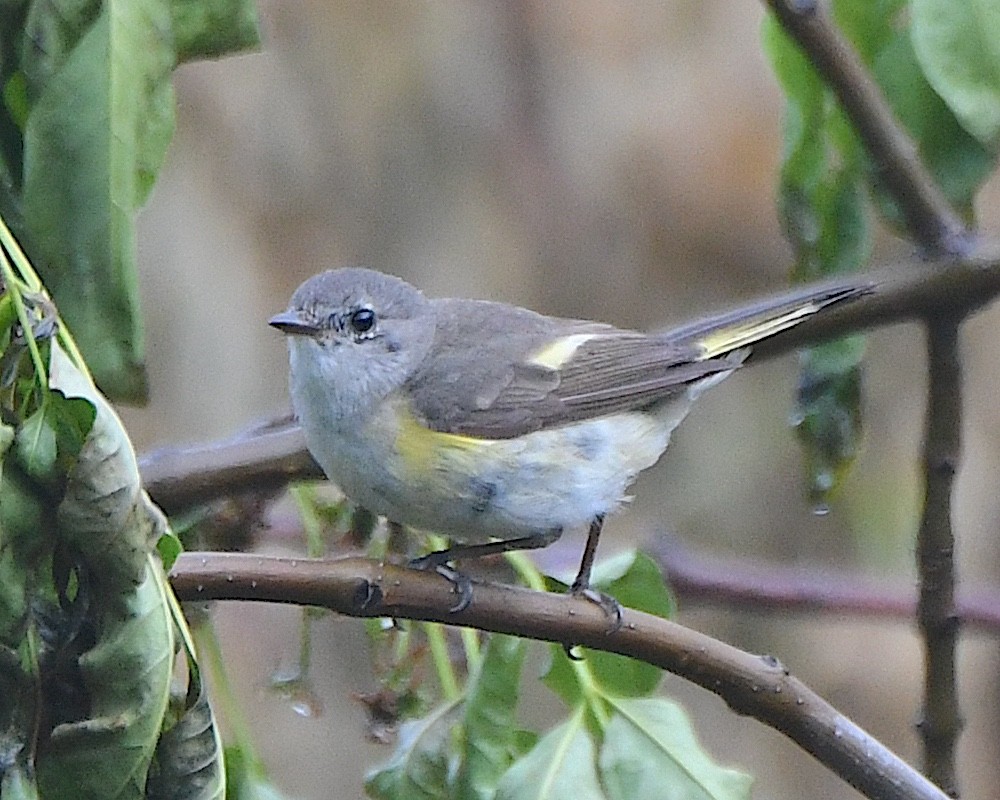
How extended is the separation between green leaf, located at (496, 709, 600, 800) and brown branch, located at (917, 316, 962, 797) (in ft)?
1.70

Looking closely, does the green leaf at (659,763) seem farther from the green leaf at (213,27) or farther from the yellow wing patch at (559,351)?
the green leaf at (213,27)

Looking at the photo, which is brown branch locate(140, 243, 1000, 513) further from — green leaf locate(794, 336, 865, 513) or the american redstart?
green leaf locate(794, 336, 865, 513)

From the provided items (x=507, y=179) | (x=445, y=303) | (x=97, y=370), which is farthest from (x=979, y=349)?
(x=97, y=370)

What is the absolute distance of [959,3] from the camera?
5.54 feet

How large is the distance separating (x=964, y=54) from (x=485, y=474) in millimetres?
796

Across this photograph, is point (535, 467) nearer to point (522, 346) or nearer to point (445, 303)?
point (522, 346)

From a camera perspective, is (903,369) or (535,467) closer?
(535,467)

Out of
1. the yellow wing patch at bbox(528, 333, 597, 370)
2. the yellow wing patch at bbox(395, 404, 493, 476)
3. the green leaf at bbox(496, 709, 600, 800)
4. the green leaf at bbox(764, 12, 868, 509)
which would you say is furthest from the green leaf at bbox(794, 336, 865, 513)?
the green leaf at bbox(496, 709, 600, 800)

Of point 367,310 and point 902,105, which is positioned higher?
point 902,105

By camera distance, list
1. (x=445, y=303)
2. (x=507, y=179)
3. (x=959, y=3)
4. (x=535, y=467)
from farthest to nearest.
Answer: (x=507, y=179)
(x=445, y=303)
(x=535, y=467)
(x=959, y=3)

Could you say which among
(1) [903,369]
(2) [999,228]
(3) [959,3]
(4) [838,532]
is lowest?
(4) [838,532]

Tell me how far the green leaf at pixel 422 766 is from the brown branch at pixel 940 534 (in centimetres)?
62

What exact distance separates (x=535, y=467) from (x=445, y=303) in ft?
1.41

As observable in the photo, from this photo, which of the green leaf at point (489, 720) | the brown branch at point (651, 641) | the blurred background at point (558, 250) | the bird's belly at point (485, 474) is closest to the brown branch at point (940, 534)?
the brown branch at point (651, 641)
